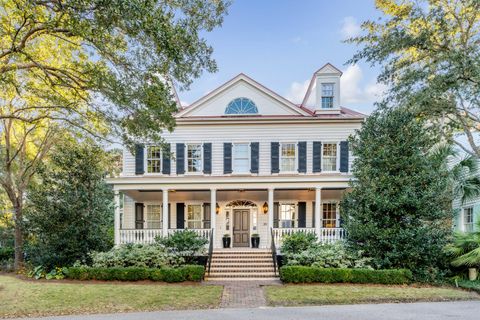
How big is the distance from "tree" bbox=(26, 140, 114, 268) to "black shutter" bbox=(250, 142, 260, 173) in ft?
21.7

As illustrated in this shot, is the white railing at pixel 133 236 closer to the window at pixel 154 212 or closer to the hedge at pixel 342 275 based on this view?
the window at pixel 154 212

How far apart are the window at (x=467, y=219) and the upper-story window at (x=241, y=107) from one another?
1134 centimetres

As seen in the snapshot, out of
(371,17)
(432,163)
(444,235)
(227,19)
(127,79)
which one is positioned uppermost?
(371,17)

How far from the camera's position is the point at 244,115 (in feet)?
50.7

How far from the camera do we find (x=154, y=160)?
600 inches

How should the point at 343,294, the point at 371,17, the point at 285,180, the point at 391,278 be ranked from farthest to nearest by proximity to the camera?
1. the point at 285,180
2. the point at 371,17
3. the point at 391,278
4. the point at 343,294

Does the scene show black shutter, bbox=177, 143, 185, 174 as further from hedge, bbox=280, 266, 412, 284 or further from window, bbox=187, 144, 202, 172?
hedge, bbox=280, 266, 412, 284

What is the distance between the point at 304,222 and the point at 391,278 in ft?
21.2

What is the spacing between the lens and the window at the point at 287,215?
1627 centimetres

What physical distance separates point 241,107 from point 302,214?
6.40 m

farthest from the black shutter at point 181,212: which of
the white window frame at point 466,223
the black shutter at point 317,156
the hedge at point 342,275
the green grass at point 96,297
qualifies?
the white window frame at point 466,223

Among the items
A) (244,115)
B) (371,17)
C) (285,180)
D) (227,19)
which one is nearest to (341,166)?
(285,180)

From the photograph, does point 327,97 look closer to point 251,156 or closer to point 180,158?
point 251,156

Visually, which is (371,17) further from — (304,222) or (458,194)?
(304,222)
